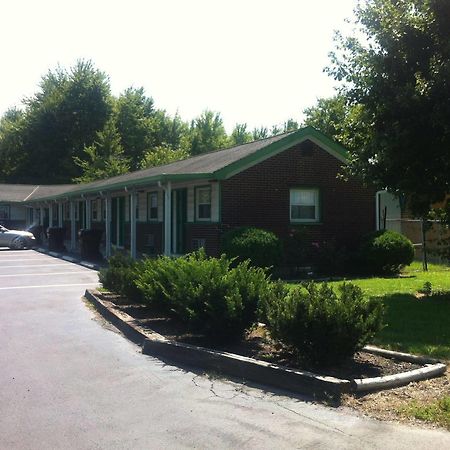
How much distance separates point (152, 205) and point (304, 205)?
7.05 meters

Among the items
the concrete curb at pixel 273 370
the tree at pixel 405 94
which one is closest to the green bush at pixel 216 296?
the concrete curb at pixel 273 370

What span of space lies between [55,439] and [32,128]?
201ft

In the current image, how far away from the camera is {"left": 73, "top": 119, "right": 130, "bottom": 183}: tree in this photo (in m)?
50.9

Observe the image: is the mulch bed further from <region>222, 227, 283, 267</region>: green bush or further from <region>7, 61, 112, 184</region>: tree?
<region>7, 61, 112, 184</region>: tree

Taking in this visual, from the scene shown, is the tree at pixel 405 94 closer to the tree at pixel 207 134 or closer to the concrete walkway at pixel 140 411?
the concrete walkway at pixel 140 411

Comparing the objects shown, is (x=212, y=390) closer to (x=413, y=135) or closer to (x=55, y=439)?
(x=55, y=439)

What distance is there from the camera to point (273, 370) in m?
6.57

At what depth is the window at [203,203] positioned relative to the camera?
18.7m

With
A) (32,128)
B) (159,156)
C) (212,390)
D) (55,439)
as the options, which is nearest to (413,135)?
(212,390)

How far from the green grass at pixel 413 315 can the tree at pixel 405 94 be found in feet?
7.07

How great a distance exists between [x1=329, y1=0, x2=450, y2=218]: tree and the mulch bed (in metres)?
4.79

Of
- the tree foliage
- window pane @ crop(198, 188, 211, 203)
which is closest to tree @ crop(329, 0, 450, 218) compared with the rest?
window pane @ crop(198, 188, 211, 203)

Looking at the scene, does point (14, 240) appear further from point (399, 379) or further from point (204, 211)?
point (399, 379)

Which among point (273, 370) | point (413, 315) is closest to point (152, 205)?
point (413, 315)
